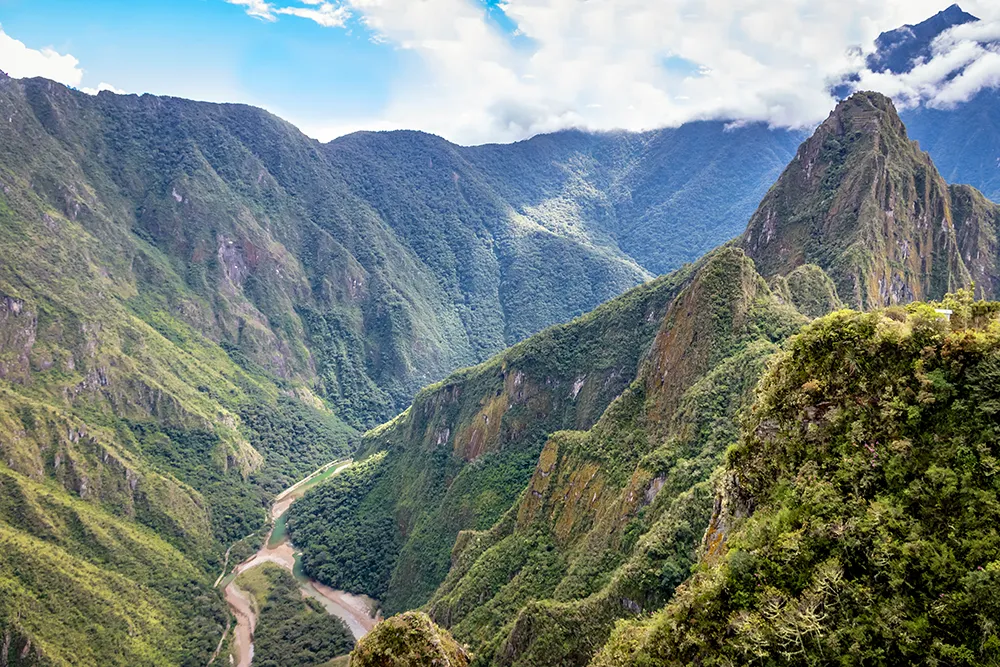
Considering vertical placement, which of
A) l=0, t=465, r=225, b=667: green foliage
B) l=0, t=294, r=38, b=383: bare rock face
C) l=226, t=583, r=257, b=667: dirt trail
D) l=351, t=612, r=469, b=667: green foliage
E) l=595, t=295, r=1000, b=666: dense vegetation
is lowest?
l=226, t=583, r=257, b=667: dirt trail

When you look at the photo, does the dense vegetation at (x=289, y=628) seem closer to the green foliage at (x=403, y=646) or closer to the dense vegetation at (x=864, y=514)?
the green foliage at (x=403, y=646)

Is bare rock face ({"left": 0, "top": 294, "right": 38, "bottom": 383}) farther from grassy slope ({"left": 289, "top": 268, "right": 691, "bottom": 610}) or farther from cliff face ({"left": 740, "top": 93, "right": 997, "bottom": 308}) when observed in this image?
cliff face ({"left": 740, "top": 93, "right": 997, "bottom": 308})

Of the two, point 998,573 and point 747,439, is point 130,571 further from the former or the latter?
point 998,573

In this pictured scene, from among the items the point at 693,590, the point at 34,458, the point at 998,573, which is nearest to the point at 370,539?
the point at 34,458

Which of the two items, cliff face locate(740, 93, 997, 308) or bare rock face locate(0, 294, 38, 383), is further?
bare rock face locate(0, 294, 38, 383)

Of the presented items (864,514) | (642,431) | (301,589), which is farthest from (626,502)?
(301,589)

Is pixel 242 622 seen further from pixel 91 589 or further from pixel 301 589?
pixel 91 589

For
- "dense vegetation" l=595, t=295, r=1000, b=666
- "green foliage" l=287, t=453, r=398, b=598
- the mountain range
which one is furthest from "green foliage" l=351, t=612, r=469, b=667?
"green foliage" l=287, t=453, r=398, b=598
